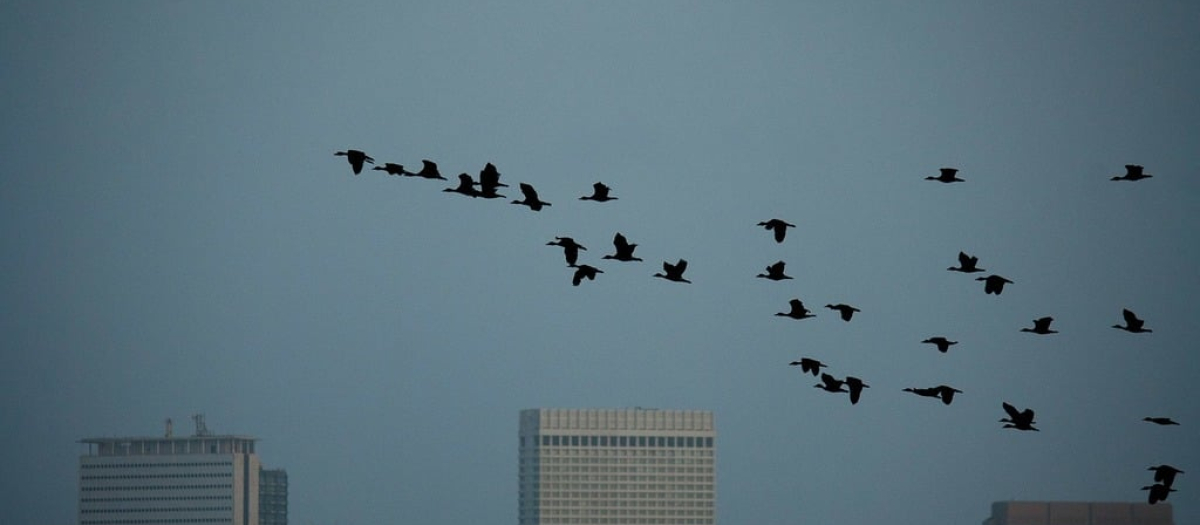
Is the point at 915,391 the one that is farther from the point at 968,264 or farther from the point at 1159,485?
the point at 1159,485

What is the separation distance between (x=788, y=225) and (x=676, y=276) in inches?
139

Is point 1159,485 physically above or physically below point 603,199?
below

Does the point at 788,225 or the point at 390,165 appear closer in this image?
the point at 390,165

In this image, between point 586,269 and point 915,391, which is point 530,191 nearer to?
point 586,269

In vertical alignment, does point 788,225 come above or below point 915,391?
above

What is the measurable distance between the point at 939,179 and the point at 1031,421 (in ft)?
26.2

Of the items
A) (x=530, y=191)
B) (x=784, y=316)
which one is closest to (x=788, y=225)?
(x=784, y=316)

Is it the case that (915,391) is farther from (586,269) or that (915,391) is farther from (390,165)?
(390,165)

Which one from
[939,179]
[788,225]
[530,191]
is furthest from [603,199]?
[939,179]

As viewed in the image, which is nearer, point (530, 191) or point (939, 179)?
point (530, 191)

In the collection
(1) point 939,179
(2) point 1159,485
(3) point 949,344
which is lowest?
(2) point 1159,485

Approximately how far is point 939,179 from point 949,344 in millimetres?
4942

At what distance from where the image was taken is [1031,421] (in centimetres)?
6197

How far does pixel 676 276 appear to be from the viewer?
63562 millimetres
